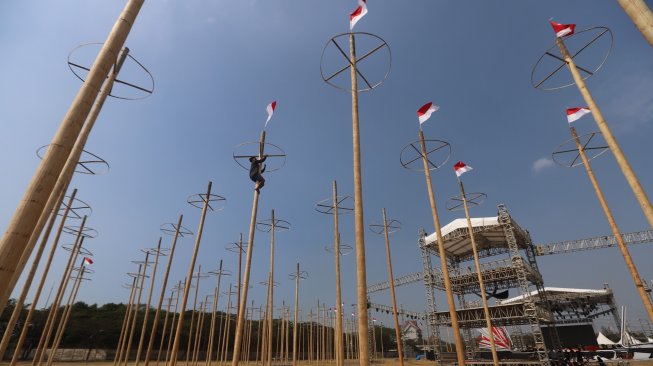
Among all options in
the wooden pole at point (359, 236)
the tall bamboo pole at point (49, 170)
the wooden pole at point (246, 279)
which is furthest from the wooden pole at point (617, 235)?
the tall bamboo pole at point (49, 170)

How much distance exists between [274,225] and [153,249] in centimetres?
1389

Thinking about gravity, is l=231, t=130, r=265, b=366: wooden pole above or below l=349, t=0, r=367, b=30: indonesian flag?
below

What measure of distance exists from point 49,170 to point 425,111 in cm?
1237

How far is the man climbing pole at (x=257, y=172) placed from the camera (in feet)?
36.7

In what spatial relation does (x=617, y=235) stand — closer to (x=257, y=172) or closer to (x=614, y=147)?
(x=614, y=147)

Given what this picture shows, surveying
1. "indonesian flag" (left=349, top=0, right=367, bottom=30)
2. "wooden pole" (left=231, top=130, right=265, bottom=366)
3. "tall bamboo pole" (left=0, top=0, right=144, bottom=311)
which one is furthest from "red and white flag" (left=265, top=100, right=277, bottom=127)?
"tall bamboo pole" (left=0, top=0, right=144, bottom=311)

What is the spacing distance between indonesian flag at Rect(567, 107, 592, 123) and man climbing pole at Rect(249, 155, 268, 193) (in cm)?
1235

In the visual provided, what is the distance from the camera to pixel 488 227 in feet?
113

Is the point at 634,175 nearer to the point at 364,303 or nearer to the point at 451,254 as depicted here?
the point at 364,303

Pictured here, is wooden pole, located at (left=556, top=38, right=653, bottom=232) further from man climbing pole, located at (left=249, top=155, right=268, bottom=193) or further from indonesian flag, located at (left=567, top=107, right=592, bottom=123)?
man climbing pole, located at (left=249, top=155, right=268, bottom=193)

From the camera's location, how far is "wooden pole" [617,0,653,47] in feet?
11.9

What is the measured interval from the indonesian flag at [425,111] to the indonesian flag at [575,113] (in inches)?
213

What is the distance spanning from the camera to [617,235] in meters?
11.3

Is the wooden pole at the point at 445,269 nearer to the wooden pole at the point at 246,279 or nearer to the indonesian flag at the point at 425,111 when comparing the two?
the indonesian flag at the point at 425,111
